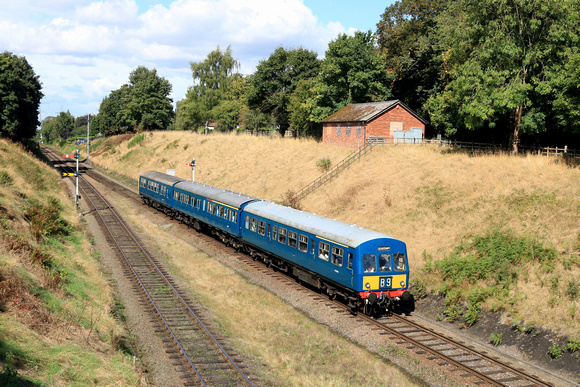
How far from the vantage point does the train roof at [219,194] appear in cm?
2978

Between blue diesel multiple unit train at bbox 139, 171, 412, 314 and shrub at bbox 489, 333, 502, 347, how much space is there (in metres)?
3.26

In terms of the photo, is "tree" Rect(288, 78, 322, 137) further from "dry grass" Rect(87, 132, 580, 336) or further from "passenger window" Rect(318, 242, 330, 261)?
"passenger window" Rect(318, 242, 330, 261)

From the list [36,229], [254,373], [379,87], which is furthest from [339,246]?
[379,87]

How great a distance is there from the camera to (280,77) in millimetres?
70938

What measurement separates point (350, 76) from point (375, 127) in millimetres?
11049

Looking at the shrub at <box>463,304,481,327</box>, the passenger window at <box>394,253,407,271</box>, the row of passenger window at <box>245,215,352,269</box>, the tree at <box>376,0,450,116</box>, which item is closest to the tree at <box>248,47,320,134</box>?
the tree at <box>376,0,450,116</box>

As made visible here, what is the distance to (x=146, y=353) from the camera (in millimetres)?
15758

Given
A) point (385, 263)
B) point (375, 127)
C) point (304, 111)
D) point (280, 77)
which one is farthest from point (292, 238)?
point (280, 77)

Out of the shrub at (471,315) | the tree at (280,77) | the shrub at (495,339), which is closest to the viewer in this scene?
the shrub at (495,339)

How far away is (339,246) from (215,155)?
158 ft

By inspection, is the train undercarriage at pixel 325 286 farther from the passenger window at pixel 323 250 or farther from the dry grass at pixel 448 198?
the dry grass at pixel 448 198

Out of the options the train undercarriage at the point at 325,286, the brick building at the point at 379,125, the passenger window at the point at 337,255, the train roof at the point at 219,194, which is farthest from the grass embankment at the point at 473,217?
the train roof at the point at 219,194

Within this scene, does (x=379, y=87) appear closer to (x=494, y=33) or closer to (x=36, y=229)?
(x=494, y=33)

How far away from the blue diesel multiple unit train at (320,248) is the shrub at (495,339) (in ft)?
10.7
